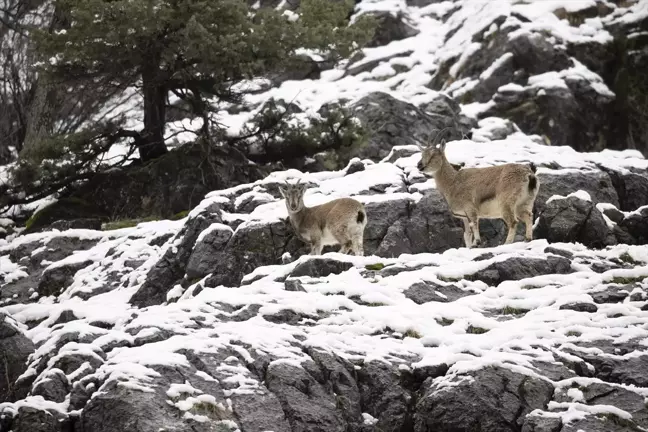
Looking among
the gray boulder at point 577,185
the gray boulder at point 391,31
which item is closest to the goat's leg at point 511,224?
the gray boulder at point 577,185

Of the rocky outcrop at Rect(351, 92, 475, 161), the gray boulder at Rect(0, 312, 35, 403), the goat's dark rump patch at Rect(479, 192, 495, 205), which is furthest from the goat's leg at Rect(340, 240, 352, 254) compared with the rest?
the rocky outcrop at Rect(351, 92, 475, 161)

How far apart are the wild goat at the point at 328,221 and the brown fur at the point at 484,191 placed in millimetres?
1691

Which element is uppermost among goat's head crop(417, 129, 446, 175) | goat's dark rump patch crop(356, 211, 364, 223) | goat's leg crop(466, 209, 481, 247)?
goat's head crop(417, 129, 446, 175)

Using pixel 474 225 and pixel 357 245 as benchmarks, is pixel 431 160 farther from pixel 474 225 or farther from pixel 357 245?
pixel 357 245

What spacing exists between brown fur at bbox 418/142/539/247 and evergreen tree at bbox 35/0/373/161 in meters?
6.27

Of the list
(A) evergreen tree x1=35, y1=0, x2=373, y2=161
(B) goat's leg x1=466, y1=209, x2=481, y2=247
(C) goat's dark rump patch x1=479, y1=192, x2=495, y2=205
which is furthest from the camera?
(A) evergreen tree x1=35, y1=0, x2=373, y2=161

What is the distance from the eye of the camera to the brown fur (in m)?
13.4

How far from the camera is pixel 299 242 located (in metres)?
15.1

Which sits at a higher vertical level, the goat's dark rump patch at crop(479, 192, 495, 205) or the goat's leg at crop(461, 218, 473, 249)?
the goat's dark rump patch at crop(479, 192, 495, 205)

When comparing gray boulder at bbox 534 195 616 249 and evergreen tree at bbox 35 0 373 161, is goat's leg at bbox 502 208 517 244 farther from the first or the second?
evergreen tree at bbox 35 0 373 161

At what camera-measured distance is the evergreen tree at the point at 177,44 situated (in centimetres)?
1866

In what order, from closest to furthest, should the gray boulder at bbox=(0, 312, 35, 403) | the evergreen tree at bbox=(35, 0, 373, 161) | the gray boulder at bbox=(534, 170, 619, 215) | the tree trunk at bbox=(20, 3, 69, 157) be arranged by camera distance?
1. the gray boulder at bbox=(0, 312, 35, 403)
2. the gray boulder at bbox=(534, 170, 619, 215)
3. the evergreen tree at bbox=(35, 0, 373, 161)
4. the tree trunk at bbox=(20, 3, 69, 157)

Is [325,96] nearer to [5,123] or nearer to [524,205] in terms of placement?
[5,123]

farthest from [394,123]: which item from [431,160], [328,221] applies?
[328,221]
